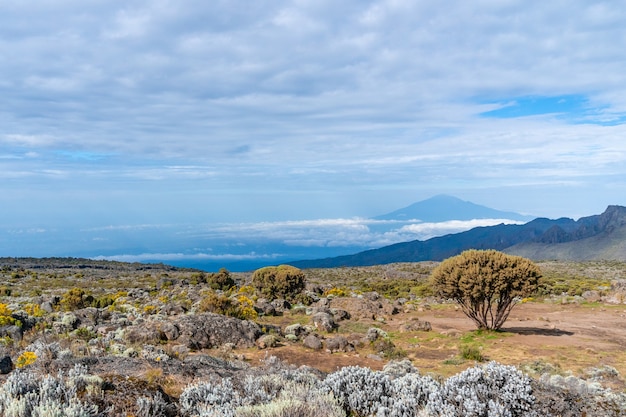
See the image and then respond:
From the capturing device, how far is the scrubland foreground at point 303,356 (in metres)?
5.96

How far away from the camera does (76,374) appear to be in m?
6.67

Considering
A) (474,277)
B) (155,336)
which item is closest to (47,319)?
(155,336)

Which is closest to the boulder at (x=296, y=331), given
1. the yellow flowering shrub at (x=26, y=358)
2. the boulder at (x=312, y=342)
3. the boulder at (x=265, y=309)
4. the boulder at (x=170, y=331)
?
the boulder at (x=312, y=342)

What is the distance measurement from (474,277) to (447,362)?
5.21 m

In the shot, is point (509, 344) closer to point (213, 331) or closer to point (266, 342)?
point (266, 342)

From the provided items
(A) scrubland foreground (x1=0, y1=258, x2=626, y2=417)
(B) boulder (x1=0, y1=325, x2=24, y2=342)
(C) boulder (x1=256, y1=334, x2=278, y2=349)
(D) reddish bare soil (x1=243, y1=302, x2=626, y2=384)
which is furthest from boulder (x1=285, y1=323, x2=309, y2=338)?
(B) boulder (x1=0, y1=325, x2=24, y2=342)

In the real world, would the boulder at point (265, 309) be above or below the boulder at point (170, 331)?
below

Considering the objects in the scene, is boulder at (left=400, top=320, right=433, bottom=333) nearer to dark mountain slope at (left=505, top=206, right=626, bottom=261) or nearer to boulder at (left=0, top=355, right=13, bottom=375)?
boulder at (left=0, top=355, right=13, bottom=375)

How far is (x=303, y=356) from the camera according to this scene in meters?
15.6

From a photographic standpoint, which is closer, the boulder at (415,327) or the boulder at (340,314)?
the boulder at (415,327)

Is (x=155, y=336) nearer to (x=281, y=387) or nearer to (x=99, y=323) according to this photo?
(x=99, y=323)

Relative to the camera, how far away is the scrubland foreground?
5.96m

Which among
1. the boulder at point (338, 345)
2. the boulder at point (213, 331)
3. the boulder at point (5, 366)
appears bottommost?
the boulder at point (338, 345)

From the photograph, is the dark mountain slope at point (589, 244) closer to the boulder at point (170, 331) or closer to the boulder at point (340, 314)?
the boulder at point (340, 314)
